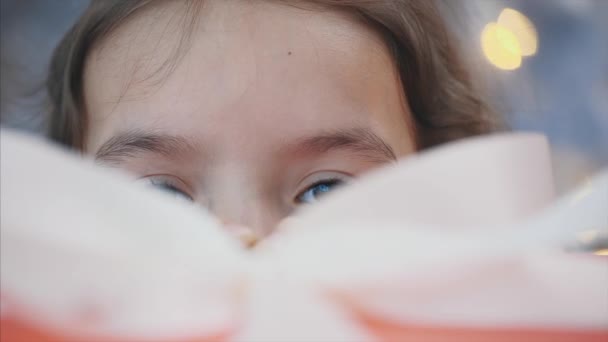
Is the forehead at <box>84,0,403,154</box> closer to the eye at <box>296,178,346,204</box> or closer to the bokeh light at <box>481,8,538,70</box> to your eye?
the eye at <box>296,178,346,204</box>

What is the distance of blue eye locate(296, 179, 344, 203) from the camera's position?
64 cm

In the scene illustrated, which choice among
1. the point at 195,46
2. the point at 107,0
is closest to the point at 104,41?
the point at 107,0

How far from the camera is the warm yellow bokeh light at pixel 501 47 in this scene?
1.20m

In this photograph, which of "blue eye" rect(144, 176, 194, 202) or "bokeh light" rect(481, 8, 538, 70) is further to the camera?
"bokeh light" rect(481, 8, 538, 70)

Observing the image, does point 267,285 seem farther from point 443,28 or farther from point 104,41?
point 443,28

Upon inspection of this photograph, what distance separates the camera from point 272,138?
0.61 metres

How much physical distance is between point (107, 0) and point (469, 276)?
2.36 feet

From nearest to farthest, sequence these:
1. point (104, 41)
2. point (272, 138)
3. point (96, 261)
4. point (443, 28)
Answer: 1. point (96, 261)
2. point (272, 138)
3. point (104, 41)
4. point (443, 28)

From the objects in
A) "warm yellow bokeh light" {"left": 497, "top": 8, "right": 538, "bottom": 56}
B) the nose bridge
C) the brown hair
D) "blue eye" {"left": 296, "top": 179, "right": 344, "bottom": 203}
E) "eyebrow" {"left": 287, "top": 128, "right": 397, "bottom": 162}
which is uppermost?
"warm yellow bokeh light" {"left": 497, "top": 8, "right": 538, "bottom": 56}

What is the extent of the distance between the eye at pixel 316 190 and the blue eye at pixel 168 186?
105mm

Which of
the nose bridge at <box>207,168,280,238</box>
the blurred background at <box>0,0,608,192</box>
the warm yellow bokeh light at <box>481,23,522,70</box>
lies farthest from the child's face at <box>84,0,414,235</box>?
the warm yellow bokeh light at <box>481,23,522,70</box>

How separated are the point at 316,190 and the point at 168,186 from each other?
14 centimetres

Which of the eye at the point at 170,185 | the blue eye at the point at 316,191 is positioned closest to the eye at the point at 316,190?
the blue eye at the point at 316,191

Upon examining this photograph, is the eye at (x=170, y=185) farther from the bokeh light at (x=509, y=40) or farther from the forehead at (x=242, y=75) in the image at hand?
the bokeh light at (x=509, y=40)
